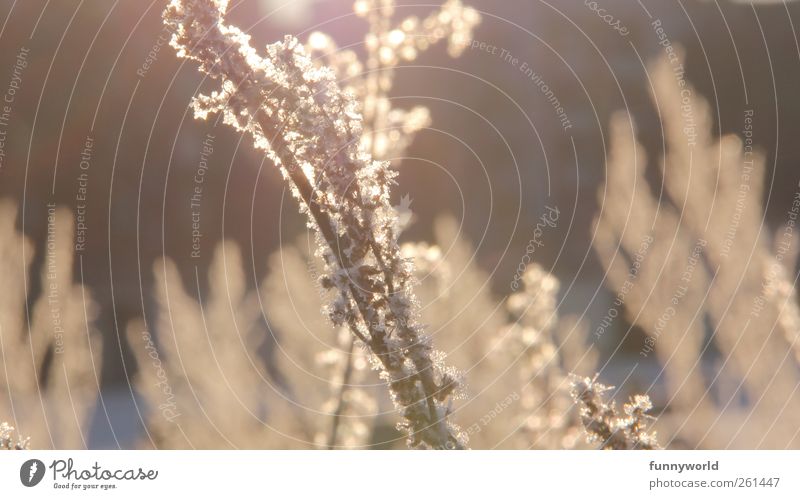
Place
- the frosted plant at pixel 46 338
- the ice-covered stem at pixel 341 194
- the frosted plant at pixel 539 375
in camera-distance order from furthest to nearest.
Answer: the frosted plant at pixel 46 338 → the frosted plant at pixel 539 375 → the ice-covered stem at pixel 341 194

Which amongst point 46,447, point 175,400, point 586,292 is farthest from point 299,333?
point 586,292

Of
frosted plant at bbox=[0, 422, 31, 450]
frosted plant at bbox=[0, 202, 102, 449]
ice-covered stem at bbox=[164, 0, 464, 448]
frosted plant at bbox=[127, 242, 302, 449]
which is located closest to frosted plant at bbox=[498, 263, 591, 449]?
frosted plant at bbox=[127, 242, 302, 449]

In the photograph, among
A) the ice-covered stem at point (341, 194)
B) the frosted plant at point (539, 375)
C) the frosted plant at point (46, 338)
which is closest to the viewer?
the ice-covered stem at point (341, 194)
